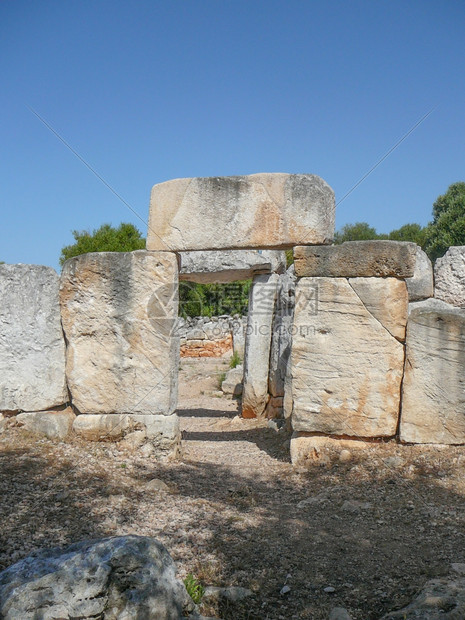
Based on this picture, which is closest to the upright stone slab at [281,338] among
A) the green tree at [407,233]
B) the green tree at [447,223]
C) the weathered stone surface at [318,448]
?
the weathered stone surface at [318,448]

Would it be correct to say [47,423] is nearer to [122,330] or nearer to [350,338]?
[122,330]

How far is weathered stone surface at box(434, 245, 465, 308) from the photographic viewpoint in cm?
623

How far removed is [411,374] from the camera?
16.7 feet

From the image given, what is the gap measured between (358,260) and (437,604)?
3.19 m

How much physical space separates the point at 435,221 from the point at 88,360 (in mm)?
18391

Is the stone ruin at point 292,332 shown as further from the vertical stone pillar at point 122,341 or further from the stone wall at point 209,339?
the stone wall at point 209,339

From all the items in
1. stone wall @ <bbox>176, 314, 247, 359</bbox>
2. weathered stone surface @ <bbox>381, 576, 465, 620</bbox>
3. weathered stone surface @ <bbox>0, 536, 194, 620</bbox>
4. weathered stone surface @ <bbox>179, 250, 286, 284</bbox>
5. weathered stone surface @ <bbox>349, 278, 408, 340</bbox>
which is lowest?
weathered stone surface @ <bbox>381, 576, 465, 620</bbox>

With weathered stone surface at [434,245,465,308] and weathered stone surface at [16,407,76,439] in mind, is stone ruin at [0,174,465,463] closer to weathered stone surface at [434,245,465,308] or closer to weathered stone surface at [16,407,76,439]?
weathered stone surface at [16,407,76,439]

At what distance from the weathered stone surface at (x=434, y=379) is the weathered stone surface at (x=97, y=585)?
3.29 meters

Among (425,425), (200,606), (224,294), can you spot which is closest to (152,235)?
(425,425)

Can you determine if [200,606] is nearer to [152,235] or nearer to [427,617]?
[427,617]

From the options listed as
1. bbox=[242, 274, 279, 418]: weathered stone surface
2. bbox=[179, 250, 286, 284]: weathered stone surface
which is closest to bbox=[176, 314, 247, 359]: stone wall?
bbox=[242, 274, 279, 418]: weathered stone surface

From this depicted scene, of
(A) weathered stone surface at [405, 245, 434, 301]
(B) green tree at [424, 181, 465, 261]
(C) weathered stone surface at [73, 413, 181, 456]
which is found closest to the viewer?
(C) weathered stone surface at [73, 413, 181, 456]

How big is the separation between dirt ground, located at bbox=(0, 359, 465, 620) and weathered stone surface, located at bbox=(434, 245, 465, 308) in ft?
6.65
